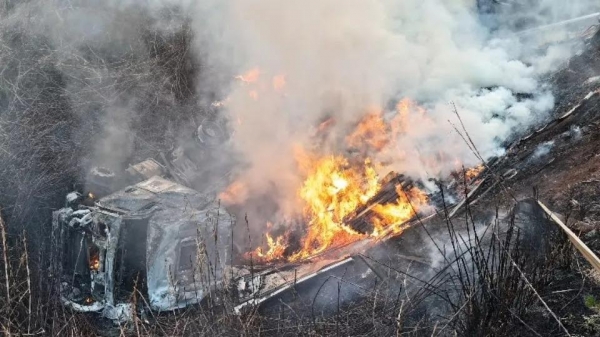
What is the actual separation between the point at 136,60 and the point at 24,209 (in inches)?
169

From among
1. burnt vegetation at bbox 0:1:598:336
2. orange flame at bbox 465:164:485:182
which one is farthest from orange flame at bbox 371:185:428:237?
orange flame at bbox 465:164:485:182

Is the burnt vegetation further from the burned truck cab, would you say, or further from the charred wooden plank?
the charred wooden plank

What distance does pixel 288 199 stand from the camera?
7.29 meters

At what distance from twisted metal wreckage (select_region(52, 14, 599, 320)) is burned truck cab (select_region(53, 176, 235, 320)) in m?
0.01

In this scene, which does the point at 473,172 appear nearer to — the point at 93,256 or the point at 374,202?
the point at 374,202

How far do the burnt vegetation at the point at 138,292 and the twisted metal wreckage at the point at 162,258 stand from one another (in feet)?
0.58

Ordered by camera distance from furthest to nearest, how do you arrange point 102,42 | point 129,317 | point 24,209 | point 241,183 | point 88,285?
point 102,42 < point 241,183 < point 24,209 < point 88,285 < point 129,317

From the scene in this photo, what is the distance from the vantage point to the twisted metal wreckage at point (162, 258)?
18.2ft

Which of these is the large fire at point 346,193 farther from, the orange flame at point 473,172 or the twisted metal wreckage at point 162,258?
the orange flame at point 473,172

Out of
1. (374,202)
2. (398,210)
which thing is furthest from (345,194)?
(398,210)

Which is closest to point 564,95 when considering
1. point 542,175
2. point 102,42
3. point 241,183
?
point 542,175

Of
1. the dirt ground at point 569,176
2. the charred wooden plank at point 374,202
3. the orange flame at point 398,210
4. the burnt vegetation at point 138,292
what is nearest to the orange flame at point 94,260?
the burnt vegetation at point 138,292

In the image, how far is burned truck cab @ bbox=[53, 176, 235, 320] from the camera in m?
5.60

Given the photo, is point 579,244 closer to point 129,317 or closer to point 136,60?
point 129,317
